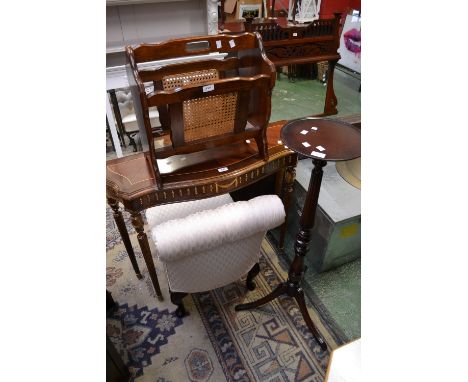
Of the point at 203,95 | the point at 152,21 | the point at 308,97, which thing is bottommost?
the point at 308,97

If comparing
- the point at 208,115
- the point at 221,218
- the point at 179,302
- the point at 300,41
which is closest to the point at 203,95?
the point at 208,115

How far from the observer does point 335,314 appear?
1.85 meters

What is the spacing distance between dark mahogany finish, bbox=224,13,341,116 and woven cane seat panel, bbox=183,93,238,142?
128 cm

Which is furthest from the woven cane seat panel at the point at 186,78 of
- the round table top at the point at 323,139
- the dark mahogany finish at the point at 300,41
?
the dark mahogany finish at the point at 300,41

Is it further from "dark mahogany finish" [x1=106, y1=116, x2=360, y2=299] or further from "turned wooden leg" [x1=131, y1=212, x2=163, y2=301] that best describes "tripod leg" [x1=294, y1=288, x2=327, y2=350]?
"turned wooden leg" [x1=131, y1=212, x2=163, y2=301]

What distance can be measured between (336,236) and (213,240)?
96 cm

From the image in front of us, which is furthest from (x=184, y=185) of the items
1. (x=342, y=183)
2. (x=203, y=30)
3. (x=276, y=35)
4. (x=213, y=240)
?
(x=276, y=35)

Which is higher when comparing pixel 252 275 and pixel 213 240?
pixel 213 240

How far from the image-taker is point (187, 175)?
149cm

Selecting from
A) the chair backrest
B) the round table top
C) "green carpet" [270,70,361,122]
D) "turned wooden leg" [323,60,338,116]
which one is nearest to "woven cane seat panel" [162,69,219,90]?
the chair backrest

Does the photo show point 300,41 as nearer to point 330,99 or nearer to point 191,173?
point 330,99

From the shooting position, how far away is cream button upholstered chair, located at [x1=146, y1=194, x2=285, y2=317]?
3.76 feet

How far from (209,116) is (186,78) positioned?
0.32 meters
